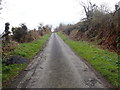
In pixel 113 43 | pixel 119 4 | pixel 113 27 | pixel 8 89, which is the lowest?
pixel 8 89

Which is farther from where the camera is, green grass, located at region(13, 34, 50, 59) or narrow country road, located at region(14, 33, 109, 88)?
green grass, located at region(13, 34, 50, 59)

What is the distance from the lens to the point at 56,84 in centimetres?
780

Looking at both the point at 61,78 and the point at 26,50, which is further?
the point at 26,50

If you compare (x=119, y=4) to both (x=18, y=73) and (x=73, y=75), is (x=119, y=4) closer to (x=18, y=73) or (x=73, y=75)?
(x=73, y=75)

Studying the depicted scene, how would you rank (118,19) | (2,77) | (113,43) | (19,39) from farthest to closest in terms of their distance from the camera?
(19,39)
(118,19)
(113,43)
(2,77)

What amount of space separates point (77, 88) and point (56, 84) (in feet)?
3.65

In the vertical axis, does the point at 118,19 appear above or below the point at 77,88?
above

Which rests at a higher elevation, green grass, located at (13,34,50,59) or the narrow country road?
green grass, located at (13,34,50,59)

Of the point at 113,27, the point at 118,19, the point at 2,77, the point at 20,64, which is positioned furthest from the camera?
the point at 113,27

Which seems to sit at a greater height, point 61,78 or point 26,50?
point 26,50

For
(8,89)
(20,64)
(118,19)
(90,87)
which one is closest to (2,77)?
(8,89)

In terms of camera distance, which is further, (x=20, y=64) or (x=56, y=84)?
(x=20, y=64)

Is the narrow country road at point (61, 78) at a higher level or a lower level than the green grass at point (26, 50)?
lower

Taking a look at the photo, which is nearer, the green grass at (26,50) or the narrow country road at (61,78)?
the narrow country road at (61,78)
